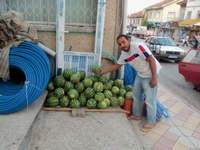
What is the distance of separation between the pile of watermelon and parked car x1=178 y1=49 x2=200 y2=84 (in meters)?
3.25

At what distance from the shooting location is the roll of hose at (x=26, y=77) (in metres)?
2.97

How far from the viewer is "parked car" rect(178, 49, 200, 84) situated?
6185 millimetres

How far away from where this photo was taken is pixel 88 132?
3104 mm

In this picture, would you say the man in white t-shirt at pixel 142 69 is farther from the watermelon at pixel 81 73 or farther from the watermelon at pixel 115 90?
the watermelon at pixel 81 73

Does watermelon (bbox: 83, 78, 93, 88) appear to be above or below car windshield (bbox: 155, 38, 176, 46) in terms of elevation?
below

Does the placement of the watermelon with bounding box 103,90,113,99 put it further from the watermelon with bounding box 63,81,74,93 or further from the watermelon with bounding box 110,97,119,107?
the watermelon with bounding box 63,81,74,93

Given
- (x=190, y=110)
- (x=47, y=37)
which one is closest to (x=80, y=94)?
(x=47, y=37)

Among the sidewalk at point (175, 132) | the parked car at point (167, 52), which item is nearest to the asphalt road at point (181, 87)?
the sidewalk at point (175, 132)

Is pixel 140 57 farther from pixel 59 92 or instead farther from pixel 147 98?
pixel 59 92

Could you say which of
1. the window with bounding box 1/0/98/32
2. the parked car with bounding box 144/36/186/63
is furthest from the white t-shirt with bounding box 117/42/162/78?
Result: the parked car with bounding box 144/36/186/63

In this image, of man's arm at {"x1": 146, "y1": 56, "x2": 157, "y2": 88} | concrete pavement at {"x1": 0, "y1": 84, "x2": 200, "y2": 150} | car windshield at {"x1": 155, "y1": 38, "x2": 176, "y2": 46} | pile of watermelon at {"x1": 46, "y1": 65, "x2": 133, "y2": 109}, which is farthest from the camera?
car windshield at {"x1": 155, "y1": 38, "x2": 176, "y2": 46}

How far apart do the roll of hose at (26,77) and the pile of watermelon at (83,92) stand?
62 centimetres

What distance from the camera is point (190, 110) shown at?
4902mm

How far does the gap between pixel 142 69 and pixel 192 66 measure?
3768 mm
